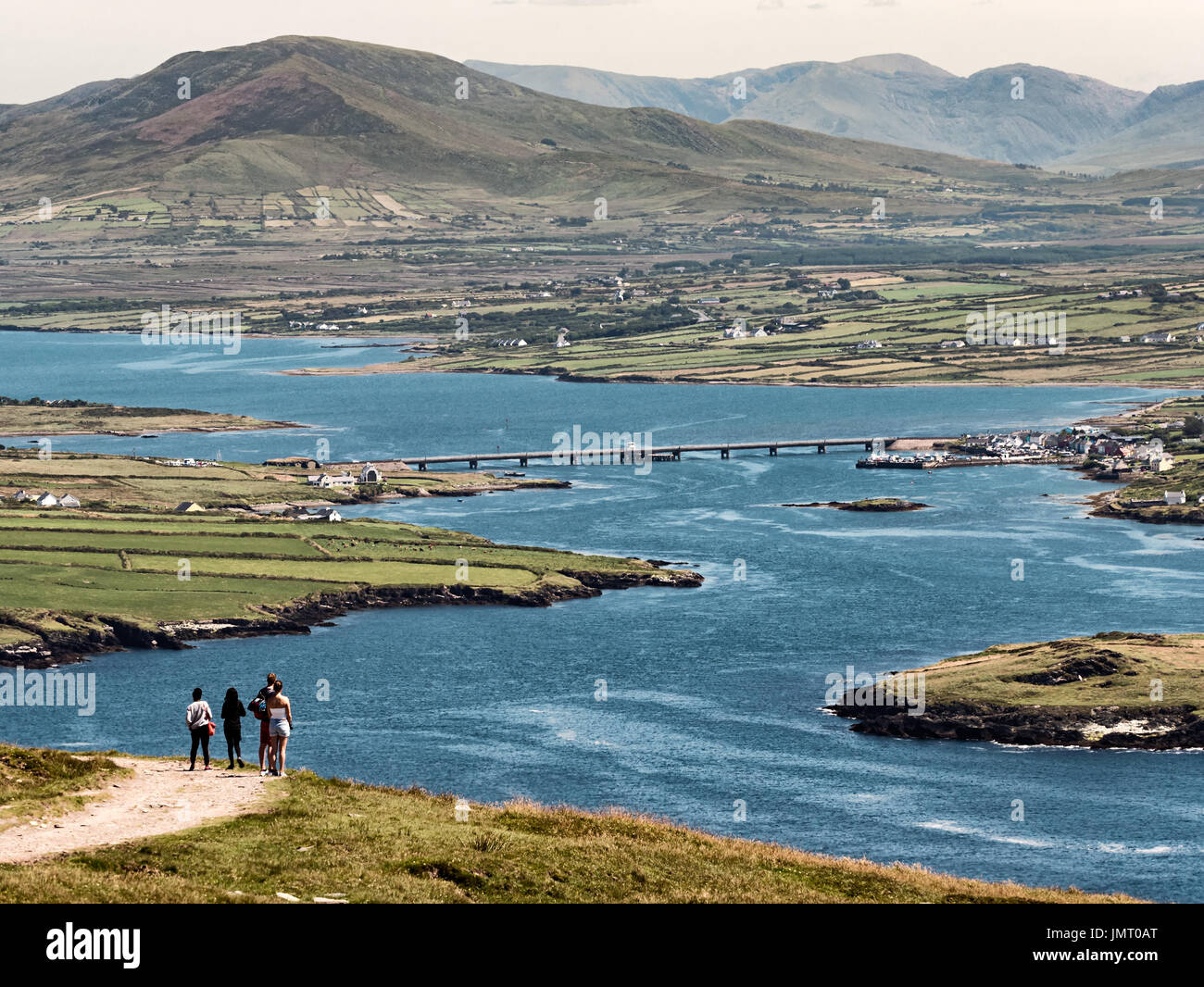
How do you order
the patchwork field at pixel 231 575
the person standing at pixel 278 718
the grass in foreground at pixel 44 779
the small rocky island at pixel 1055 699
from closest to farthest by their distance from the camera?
1. the grass in foreground at pixel 44 779
2. the person standing at pixel 278 718
3. the small rocky island at pixel 1055 699
4. the patchwork field at pixel 231 575

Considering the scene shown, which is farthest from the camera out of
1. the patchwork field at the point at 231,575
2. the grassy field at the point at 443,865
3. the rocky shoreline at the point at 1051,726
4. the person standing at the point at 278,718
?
the patchwork field at the point at 231,575

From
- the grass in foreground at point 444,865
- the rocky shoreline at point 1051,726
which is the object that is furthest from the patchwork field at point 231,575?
the grass in foreground at point 444,865

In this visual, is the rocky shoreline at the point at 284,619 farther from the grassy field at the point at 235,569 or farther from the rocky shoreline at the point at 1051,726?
the rocky shoreline at the point at 1051,726

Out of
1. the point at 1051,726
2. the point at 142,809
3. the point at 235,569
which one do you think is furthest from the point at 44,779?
the point at 235,569

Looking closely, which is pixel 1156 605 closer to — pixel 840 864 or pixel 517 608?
pixel 517 608

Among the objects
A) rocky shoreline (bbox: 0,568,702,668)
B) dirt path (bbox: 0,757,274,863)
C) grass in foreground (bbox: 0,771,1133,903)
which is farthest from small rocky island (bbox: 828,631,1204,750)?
dirt path (bbox: 0,757,274,863)

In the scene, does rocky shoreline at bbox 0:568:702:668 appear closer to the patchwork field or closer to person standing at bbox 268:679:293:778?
the patchwork field

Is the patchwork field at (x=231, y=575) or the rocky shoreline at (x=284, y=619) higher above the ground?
the patchwork field at (x=231, y=575)

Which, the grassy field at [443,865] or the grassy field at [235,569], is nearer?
the grassy field at [443,865]
